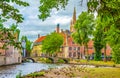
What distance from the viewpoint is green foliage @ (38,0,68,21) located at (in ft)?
46.4

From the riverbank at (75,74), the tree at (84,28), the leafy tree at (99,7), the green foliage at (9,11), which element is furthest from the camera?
the tree at (84,28)

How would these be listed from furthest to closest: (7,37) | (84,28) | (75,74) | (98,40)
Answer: (84,28)
(98,40)
(75,74)
(7,37)

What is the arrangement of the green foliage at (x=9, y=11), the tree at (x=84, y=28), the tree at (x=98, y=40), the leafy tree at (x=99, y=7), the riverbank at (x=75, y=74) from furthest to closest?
the tree at (x=84, y=28)
the tree at (x=98, y=40)
the riverbank at (x=75, y=74)
the leafy tree at (x=99, y=7)
the green foliage at (x=9, y=11)

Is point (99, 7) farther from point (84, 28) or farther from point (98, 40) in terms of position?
point (84, 28)

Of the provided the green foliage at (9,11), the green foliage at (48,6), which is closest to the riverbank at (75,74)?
the green foliage at (48,6)

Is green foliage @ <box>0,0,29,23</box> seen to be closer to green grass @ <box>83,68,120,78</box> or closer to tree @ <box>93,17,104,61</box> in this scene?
green grass @ <box>83,68,120,78</box>

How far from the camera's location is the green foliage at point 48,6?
14.1 meters

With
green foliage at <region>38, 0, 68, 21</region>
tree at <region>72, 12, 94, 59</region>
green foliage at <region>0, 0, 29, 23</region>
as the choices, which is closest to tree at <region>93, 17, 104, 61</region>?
tree at <region>72, 12, 94, 59</region>

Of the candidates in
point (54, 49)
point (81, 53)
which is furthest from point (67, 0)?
point (81, 53)

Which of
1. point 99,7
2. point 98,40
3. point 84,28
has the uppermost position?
point 84,28

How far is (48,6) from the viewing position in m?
14.4

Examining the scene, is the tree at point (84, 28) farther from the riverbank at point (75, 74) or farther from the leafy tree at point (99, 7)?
the leafy tree at point (99, 7)

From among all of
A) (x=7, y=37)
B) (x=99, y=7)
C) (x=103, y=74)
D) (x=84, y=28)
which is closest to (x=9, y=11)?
(x=7, y=37)

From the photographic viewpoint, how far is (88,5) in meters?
12.7
